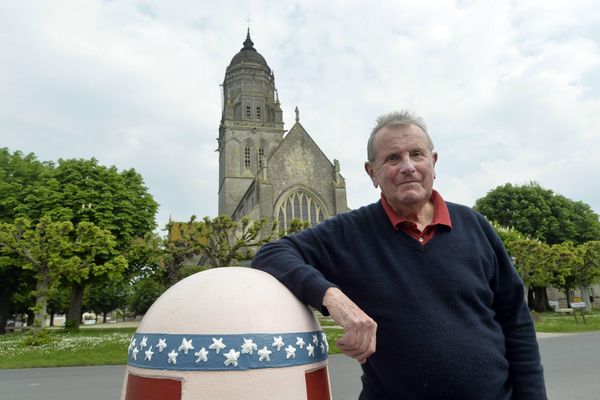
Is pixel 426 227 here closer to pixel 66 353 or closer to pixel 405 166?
pixel 405 166

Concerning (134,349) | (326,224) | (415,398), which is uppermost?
(326,224)

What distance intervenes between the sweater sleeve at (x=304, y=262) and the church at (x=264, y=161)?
34232mm

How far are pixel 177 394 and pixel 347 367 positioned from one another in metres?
9.71

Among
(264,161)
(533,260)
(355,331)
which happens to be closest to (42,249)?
(355,331)

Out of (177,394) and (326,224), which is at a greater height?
(326,224)

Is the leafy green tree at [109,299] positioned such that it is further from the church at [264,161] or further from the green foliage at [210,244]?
the green foliage at [210,244]

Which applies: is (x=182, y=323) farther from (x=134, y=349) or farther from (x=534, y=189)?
(x=534, y=189)

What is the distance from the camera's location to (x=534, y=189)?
47969mm

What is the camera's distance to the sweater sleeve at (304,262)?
1.99 m

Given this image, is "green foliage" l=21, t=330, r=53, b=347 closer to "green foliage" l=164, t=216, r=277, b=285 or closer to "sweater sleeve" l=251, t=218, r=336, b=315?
"green foliage" l=164, t=216, r=277, b=285

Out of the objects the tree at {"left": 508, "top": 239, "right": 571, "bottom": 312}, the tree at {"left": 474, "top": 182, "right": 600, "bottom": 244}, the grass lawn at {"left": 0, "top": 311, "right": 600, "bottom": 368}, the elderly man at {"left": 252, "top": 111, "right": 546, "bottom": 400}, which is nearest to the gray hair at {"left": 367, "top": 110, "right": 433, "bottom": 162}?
the elderly man at {"left": 252, "top": 111, "right": 546, "bottom": 400}

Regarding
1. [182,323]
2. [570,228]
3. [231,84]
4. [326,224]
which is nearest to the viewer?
[182,323]

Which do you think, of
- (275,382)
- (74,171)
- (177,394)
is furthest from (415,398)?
(74,171)

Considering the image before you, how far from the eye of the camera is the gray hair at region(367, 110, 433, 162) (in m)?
2.52
